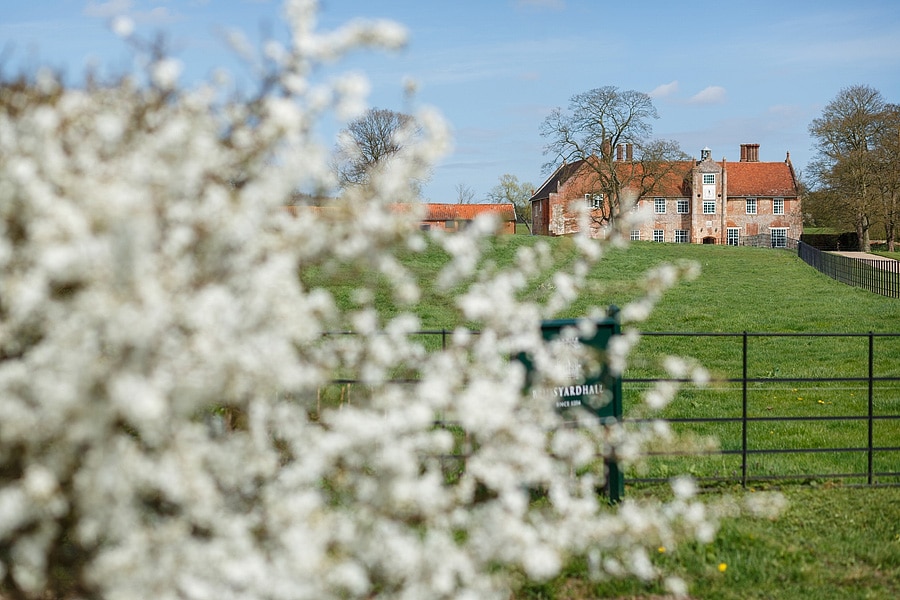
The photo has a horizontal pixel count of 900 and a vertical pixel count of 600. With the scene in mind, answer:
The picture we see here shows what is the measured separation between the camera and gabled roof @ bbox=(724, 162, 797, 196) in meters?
75.0

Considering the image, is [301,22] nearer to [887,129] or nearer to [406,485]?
[406,485]

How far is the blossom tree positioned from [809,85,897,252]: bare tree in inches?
A: 2385

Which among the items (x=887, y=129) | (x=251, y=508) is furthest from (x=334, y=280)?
(x=887, y=129)

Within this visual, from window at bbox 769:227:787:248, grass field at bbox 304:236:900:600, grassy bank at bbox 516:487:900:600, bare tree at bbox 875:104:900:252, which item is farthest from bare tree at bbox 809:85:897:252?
grassy bank at bbox 516:487:900:600

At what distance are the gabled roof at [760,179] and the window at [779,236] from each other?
9.96ft

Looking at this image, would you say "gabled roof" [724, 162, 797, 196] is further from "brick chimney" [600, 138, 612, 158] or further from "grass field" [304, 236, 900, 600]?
"grass field" [304, 236, 900, 600]

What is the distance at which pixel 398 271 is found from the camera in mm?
3676

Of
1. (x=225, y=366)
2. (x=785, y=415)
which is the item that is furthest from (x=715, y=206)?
(x=225, y=366)

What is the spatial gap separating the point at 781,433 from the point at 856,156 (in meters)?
53.5

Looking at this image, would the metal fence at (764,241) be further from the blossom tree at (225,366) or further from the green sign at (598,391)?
the blossom tree at (225,366)

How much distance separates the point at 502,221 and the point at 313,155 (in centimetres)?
100

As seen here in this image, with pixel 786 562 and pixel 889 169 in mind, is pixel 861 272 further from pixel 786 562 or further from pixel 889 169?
pixel 786 562

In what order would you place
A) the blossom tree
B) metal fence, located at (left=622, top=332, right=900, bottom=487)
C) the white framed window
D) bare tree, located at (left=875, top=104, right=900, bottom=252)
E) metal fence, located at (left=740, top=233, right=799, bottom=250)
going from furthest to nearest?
the white framed window < metal fence, located at (left=740, top=233, right=799, bottom=250) < bare tree, located at (left=875, top=104, right=900, bottom=252) < metal fence, located at (left=622, top=332, right=900, bottom=487) < the blossom tree

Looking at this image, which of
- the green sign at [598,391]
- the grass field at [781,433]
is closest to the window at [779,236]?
the grass field at [781,433]
